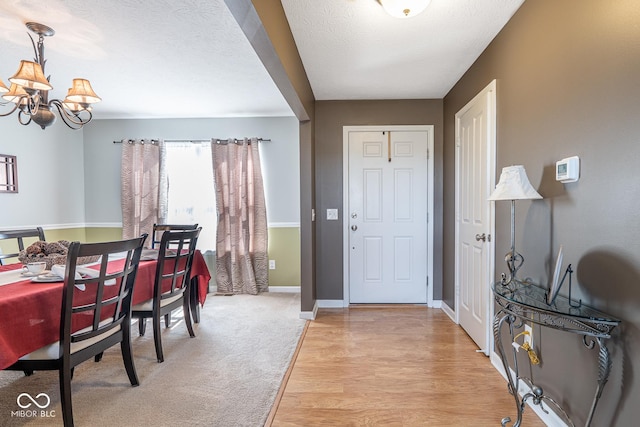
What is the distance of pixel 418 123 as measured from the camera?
371cm

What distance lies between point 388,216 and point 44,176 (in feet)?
14.1

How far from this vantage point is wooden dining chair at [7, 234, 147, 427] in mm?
1588

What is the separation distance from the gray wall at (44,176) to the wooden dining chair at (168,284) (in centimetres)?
236

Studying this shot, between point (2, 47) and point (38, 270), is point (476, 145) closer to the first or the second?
point (38, 270)

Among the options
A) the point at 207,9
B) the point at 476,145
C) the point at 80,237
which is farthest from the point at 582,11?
the point at 80,237

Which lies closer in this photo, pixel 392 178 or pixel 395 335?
pixel 395 335

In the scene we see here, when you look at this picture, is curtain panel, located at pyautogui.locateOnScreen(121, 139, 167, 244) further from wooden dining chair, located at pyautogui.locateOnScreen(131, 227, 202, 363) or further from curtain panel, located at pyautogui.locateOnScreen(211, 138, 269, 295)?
wooden dining chair, located at pyautogui.locateOnScreen(131, 227, 202, 363)

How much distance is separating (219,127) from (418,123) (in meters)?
2.63

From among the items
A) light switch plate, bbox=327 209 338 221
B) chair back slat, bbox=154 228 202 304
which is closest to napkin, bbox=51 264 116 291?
chair back slat, bbox=154 228 202 304

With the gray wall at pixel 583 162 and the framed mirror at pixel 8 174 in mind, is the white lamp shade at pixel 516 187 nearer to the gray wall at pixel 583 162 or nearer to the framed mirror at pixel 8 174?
the gray wall at pixel 583 162

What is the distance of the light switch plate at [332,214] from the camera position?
376 centimetres

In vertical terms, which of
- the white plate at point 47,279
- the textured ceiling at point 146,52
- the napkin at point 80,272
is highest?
the textured ceiling at point 146,52

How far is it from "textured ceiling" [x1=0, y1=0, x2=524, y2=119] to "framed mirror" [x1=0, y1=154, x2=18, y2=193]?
2.99 feet

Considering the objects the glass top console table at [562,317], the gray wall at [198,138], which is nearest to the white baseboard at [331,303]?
the gray wall at [198,138]
